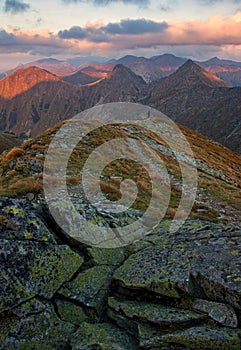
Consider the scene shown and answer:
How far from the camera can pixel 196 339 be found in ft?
27.3

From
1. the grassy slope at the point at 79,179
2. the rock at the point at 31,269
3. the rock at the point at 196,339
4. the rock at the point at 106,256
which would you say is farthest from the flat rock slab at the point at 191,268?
the grassy slope at the point at 79,179

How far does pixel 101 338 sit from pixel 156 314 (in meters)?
1.77

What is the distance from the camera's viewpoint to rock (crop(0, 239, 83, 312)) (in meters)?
9.68

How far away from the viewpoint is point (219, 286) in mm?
9500

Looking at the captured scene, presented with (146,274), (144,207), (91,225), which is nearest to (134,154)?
(144,207)

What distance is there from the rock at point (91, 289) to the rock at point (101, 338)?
0.86m

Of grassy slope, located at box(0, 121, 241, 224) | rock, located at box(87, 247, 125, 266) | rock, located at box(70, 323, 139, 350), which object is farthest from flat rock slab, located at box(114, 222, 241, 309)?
grassy slope, located at box(0, 121, 241, 224)

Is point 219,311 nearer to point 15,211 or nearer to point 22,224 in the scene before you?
point 22,224

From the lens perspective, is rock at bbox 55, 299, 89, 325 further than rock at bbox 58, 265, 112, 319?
No

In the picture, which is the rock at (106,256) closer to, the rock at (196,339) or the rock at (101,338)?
the rock at (101,338)

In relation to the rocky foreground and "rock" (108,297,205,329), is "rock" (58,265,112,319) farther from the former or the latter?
"rock" (108,297,205,329)

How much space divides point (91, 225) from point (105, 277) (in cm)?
246

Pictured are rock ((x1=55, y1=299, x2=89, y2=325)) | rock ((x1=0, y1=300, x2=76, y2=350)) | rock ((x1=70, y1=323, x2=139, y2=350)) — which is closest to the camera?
rock ((x1=70, y1=323, x2=139, y2=350))

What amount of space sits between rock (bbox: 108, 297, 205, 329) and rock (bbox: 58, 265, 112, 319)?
0.48 metres
